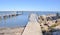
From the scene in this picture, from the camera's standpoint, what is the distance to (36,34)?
6438mm

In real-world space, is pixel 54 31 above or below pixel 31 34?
below

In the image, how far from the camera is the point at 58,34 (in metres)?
12.2

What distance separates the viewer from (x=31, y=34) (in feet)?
21.4

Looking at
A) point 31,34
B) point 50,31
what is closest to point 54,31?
point 50,31

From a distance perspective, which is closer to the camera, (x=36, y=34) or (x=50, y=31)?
(x=36, y=34)

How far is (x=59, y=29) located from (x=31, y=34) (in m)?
7.25

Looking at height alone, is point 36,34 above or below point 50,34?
above

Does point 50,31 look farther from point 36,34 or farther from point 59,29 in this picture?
point 36,34

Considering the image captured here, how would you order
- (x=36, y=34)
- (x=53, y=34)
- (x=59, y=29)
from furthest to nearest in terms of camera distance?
(x=59, y=29), (x=53, y=34), (x=36, y=34)

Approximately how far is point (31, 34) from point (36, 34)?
233 millimetres

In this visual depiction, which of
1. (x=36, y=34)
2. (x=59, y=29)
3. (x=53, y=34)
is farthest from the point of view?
(x=59, y=29)

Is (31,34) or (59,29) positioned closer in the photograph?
(31,34)

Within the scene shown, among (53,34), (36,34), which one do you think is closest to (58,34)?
(53,34)

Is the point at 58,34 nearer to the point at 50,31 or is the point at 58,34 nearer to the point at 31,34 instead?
the point at 50,31
